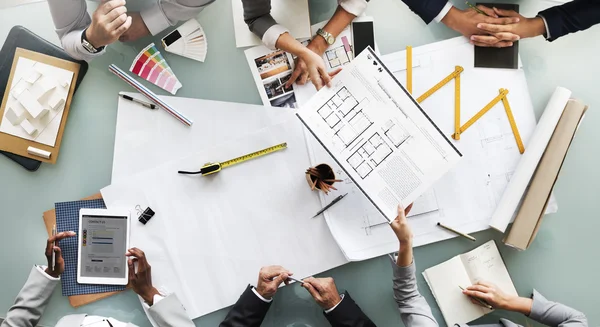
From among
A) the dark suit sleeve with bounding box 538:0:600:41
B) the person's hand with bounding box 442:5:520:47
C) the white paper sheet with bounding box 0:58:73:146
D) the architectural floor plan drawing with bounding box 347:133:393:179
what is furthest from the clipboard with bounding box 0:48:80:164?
the dark suit sleeve with bounding box 538:0:600:41

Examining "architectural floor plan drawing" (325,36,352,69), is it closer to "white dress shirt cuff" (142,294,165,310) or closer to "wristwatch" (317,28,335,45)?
"wristwatch" (317,28,335,45)

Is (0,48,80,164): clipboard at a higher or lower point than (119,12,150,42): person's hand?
lower

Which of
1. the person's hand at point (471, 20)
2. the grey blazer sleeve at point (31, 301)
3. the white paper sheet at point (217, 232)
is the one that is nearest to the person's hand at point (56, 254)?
the grey blazer sleeve at point (31, 301)

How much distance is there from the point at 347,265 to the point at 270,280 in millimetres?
238

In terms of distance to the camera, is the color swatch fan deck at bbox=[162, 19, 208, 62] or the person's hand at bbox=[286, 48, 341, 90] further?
the color swatch fan deck at bbox=[162, 19, 208, 62]

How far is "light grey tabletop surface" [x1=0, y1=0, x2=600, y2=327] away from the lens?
1431mm

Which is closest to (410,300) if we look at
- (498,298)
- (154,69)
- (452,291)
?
(452,291)

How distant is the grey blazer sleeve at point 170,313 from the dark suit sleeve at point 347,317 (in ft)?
1.33

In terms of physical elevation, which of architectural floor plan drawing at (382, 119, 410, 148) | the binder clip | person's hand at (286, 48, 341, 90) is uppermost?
person's hand at (286, 48, 341, 90)

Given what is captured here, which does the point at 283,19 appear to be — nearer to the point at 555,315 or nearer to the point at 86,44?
the point at 86,44

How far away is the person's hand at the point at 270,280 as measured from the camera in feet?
Answer: 4.38

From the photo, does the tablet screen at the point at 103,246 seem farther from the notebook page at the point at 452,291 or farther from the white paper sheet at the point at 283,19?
the notebook page at the point at 452,291

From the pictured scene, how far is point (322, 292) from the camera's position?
52.9 inches

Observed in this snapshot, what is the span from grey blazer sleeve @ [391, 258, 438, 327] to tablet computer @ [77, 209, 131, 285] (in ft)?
2.59
